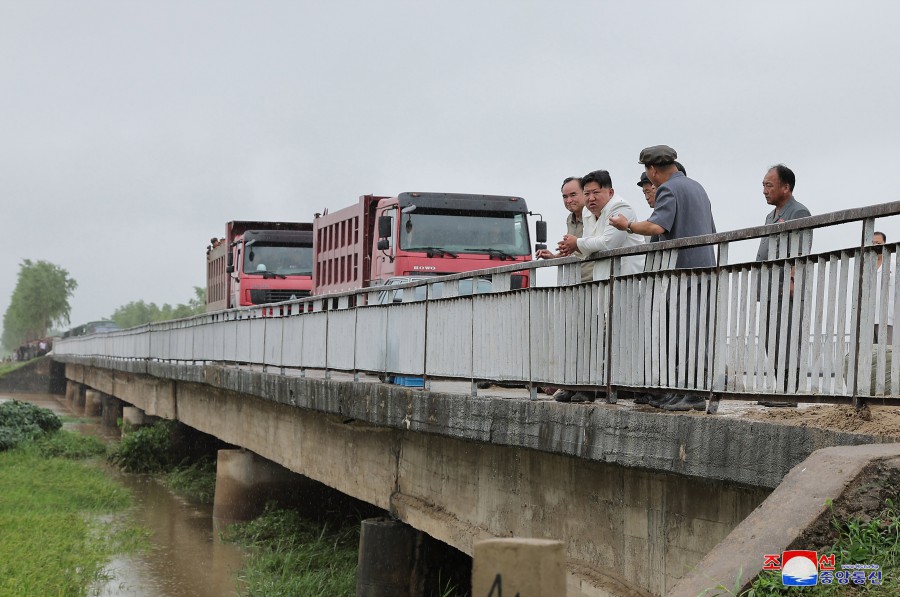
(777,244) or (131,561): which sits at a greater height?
(777,244)

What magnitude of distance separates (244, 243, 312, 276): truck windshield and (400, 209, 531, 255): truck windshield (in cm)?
871

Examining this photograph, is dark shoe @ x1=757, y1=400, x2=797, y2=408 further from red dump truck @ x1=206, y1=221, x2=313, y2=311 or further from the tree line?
the tree line

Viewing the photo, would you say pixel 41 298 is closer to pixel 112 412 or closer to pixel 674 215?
pixel 112 412

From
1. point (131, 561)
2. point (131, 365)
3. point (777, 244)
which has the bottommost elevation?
point (131, 561)

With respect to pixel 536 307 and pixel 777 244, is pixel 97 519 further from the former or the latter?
pixel 777 244

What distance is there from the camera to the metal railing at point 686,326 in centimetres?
469

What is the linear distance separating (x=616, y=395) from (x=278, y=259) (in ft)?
65.9

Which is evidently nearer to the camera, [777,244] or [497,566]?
[497,566]

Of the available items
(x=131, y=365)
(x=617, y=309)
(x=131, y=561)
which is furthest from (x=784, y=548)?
(x=131, y=365)

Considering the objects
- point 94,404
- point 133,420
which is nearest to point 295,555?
point 133,420

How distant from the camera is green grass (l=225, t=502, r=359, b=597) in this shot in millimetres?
11812

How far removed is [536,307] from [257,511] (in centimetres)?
1087

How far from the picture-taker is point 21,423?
28.8m

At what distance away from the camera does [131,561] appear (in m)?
14.9
